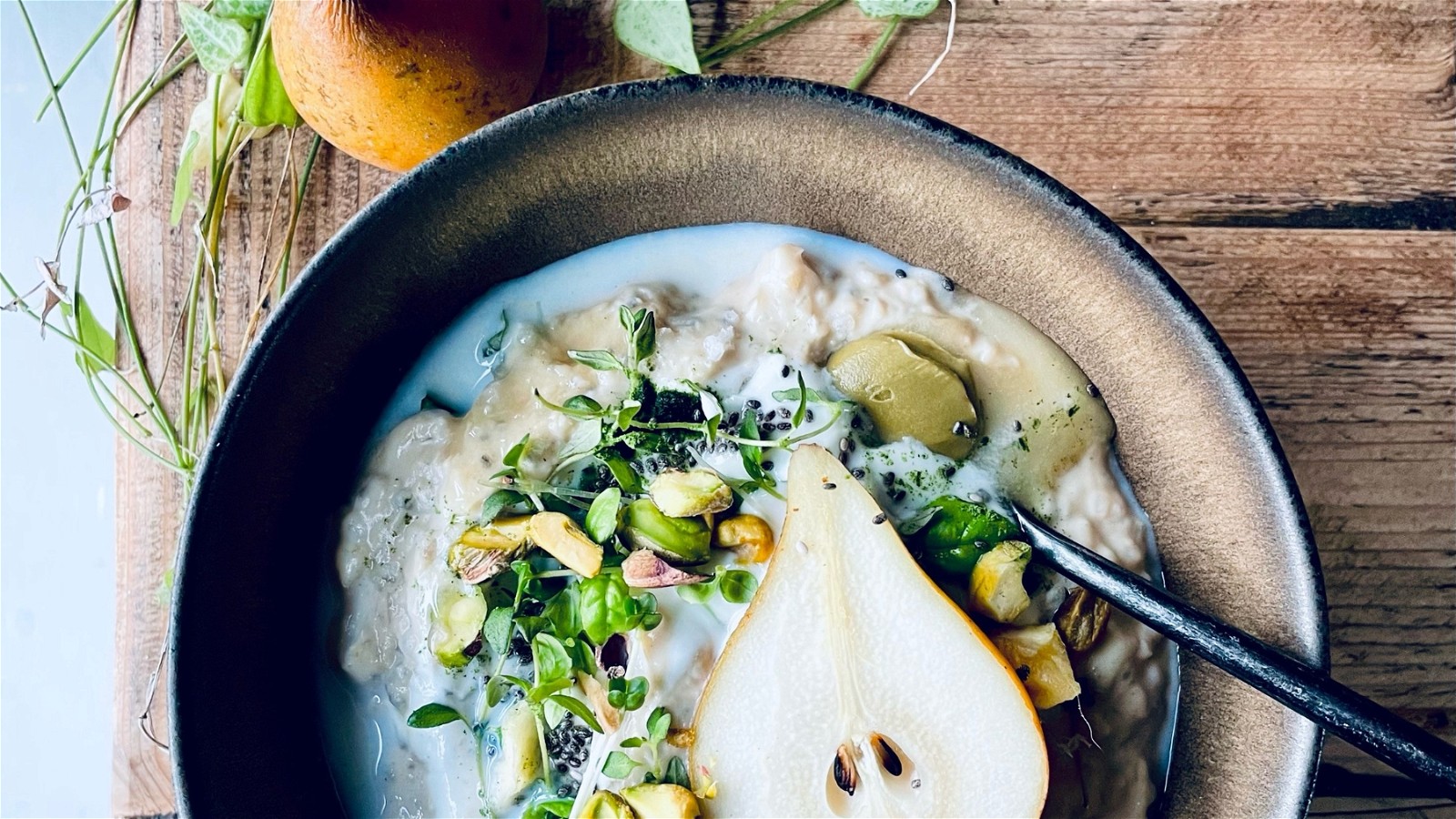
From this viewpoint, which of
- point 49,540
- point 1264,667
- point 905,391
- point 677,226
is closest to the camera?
point 1264,667

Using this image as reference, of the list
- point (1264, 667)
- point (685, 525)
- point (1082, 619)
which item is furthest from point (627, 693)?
point (1264, 667)

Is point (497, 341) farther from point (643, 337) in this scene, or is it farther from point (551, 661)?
point (551, 661)

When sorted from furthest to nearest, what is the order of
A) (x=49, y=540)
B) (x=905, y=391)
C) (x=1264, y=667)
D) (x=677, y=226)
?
(x=49, y=540) → (x=677, y=226) → (x=905, y=391) → (x=1264, y=667)

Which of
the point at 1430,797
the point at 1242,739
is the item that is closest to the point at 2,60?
the point at 1242,739

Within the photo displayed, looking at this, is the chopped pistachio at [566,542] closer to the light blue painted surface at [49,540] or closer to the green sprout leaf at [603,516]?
the green sprout leaf at [603,516]

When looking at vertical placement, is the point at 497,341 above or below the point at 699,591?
above

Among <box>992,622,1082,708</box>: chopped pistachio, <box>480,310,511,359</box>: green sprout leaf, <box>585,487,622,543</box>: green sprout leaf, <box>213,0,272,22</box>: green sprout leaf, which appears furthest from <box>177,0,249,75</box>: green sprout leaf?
<box>992,622,1082,708</box>: chopped pistachio
